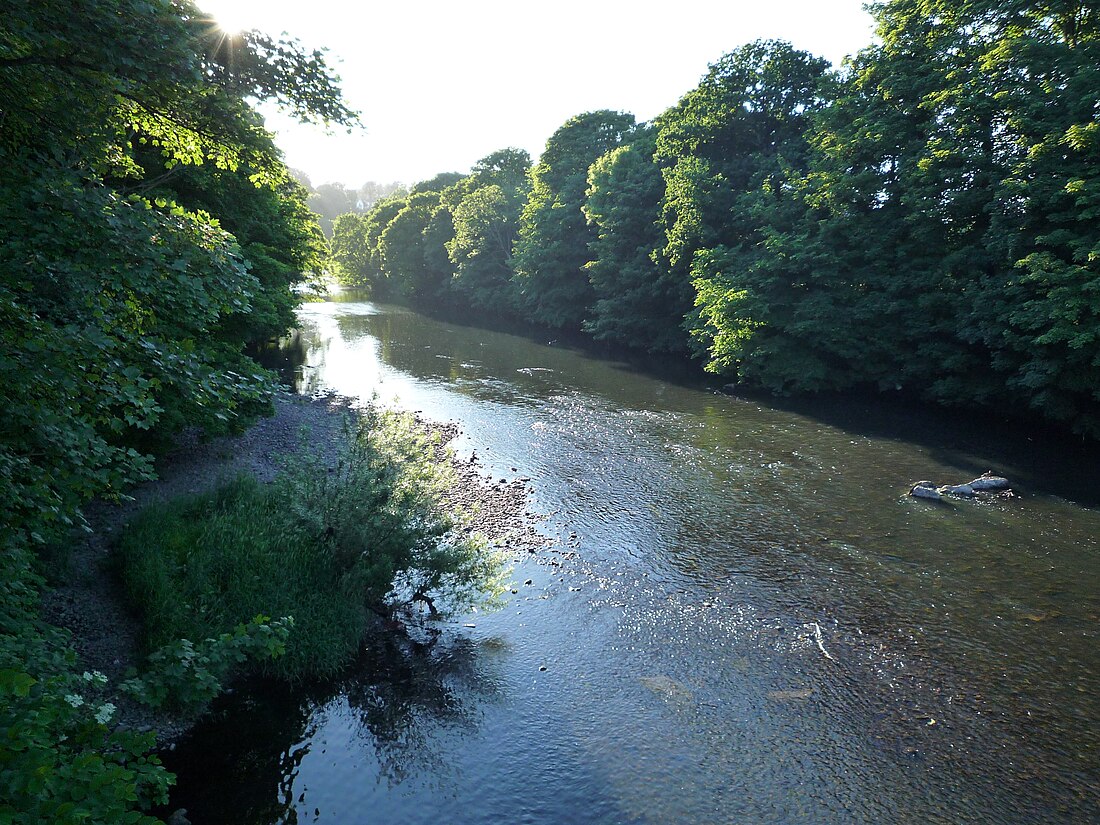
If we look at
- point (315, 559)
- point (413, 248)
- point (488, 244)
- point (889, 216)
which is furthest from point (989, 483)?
point (413, 248)

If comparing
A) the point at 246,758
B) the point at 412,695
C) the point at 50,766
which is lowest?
the point at 246,758

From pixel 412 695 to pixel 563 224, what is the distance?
53.8 m

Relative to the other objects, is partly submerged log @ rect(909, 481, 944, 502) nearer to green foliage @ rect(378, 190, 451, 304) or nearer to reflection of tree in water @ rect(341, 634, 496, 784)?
reflection of tree in water @ rect(341, 634, 496, 784)

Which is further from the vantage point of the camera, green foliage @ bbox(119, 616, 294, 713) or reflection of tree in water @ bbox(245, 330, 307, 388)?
reflection of tree in water @ bbox(245, 330, 307, 388)

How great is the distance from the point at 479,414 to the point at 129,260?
2511 centimetres

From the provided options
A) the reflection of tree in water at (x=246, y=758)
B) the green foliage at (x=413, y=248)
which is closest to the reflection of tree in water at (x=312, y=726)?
the reflection of tree in water at (x=246, y=758)

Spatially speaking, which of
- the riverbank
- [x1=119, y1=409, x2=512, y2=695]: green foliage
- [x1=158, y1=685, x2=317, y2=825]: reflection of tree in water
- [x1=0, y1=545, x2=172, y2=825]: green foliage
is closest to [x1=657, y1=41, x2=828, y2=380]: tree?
the riverbank

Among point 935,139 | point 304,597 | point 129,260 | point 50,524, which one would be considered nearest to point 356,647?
point 304,597

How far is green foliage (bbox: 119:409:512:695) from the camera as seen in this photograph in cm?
1226

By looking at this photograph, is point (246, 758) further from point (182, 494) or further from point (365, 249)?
point (365, 249)

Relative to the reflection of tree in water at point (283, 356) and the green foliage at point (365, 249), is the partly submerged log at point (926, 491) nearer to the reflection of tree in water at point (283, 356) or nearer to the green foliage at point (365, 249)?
the reflection of tree in water at point (283, 356)

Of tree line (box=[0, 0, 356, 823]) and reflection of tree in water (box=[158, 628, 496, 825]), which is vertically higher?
tree line (box=[0, 0, 356, 823])

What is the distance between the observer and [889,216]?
32344mm

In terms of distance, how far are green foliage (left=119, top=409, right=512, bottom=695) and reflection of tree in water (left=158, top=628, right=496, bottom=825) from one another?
0.55 metres
